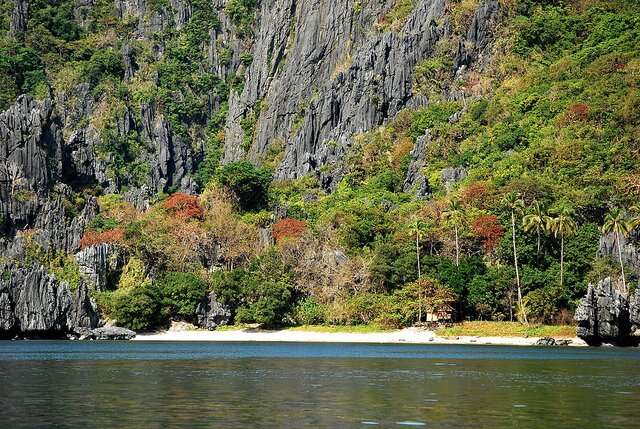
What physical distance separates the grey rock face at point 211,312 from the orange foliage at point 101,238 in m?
13.9

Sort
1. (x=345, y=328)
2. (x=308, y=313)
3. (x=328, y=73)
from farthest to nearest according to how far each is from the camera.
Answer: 1. (x=328, y=73)
2. (x=308, y=313)
3. (x=345, y=328)

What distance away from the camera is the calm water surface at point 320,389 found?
3003 cm

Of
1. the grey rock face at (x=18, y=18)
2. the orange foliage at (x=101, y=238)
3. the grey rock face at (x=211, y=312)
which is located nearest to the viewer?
the grey rock face at (x=211, y=312)

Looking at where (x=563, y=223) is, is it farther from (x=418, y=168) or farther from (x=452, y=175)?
(x=418, y=168)

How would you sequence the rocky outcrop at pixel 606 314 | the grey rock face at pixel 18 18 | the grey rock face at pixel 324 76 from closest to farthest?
the rocky outcrop at pixel 606 314
the grey rock face at pixel 324 76
the grey rock face at pixel 18 18

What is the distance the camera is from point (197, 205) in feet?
400

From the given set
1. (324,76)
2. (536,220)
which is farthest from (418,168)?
(324,76)

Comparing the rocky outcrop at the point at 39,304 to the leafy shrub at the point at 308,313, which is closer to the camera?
the rocky outcrop at the point at 39,304

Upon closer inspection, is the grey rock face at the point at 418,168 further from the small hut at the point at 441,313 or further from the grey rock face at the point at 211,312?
the grey rock face at the point at 211,312

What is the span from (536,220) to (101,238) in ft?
164

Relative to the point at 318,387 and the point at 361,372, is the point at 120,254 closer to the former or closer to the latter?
the point at 361,372

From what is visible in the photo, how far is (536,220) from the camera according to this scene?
91.8m

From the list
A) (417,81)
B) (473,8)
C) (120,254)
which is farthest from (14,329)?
(473,8)

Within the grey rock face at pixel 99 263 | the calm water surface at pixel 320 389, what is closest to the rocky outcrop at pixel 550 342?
the calm water surface at pixel 320 389
